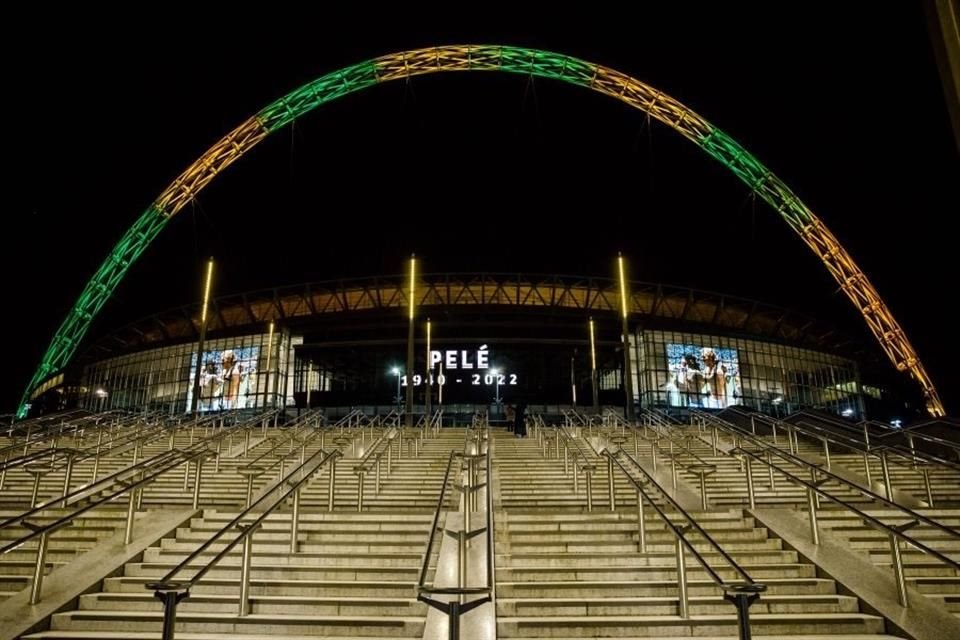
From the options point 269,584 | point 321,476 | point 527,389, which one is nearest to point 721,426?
point 321,476

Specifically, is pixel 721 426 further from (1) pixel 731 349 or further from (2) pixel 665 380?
(1) pixel 731 349

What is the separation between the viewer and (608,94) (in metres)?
32.0

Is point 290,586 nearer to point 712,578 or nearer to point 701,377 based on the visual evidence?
point 712,578

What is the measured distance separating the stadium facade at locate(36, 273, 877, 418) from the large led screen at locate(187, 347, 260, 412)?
3.9 inches

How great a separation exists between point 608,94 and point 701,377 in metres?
23.8

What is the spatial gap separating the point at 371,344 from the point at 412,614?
3847cm

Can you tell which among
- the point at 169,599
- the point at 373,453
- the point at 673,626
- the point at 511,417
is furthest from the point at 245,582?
the point at 511,417

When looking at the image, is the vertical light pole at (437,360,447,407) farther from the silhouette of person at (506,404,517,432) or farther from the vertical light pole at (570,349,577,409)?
the silhouette of person at (506,404,517,432)

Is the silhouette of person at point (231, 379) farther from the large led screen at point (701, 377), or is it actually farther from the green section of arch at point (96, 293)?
the large led screen at point (701, 377)

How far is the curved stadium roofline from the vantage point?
46344 mm

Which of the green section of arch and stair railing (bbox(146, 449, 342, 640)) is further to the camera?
the green section of arch

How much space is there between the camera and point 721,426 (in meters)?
18.5

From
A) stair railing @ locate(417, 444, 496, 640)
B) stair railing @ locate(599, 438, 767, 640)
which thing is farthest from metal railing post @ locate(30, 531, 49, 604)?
stair railing @ locate(599, 438, 767, 640)

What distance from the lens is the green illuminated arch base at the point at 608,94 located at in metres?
31.7
